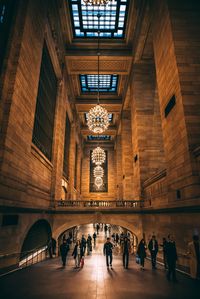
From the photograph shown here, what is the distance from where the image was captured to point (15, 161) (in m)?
7.59

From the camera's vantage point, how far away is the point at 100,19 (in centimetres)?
1473

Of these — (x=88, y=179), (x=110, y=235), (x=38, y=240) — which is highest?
(x=88, y=179)

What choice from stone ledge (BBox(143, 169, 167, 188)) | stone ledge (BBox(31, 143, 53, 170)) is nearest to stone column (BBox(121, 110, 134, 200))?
stone ledge (BBox(143, 169, 167, 188))

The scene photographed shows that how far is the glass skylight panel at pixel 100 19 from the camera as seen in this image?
13.8m

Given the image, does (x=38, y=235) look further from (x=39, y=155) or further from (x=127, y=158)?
(x=127, y=158)

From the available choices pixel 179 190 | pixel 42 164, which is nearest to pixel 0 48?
pixel 42 164

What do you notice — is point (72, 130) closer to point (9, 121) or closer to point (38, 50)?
point (38, 50)

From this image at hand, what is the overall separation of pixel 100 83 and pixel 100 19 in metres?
7.41

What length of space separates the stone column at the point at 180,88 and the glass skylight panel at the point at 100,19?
5340mm

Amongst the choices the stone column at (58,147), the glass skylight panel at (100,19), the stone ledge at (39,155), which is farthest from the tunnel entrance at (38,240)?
the glass skylight panel at (100,19)

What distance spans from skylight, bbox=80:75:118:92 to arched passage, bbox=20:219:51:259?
15329mm

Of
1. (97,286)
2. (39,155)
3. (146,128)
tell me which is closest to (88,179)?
(146,128)

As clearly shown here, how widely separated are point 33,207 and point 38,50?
8.34 meters

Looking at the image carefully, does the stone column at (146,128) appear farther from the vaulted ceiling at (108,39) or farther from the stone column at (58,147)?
the stone column at (58,147)
